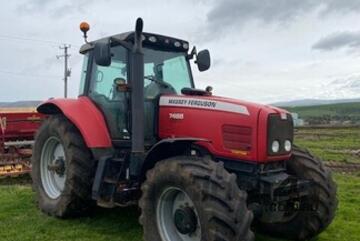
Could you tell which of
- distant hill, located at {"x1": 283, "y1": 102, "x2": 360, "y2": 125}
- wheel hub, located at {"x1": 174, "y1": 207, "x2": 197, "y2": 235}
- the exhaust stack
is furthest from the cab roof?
distant hill, located at {"x1": 283, "y1": 102, "x2": 360, "y2": 125}

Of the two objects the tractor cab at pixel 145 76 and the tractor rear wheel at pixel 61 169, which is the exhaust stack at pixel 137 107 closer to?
the tractor cab at pixel 145 76

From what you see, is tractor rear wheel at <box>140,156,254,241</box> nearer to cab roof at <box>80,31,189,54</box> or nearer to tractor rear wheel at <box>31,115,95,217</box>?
tractor rear wheel at <box>31,115,95,217</box>

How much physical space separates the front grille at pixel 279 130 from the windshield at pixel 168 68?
5.50 ft

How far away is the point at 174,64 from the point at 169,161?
1.97 meters

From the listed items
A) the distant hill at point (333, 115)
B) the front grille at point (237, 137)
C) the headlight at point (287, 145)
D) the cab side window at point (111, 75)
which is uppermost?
the cab side window at point (111, 75)

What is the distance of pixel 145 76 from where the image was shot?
6.57 m

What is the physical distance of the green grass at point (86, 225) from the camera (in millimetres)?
6457

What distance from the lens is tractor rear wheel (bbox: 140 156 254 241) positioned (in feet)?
15.6

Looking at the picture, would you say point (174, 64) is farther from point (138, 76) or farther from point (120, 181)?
point (120, 181)

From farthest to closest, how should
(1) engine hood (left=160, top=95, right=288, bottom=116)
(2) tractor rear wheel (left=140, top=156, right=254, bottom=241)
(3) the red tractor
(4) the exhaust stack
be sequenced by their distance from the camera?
(4) the exhaust stack → (1) engine hood (left=160, top=95, right=288, bottom=116) → (3) the red tractor → (2) tractor rear wheel (left=140, top=156, right=254, bottom=241)

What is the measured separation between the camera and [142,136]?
6.22 metres

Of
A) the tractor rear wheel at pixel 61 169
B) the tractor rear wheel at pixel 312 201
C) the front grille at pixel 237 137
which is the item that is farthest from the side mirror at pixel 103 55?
the tractor rear wheel at pixel 312 201

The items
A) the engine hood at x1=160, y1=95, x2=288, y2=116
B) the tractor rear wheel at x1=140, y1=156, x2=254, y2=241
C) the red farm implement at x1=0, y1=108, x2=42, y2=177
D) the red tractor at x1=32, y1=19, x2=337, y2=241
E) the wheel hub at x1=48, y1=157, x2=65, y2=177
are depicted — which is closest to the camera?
the tractor rear wheel at x1=140, y1=156, x2=254, y2=241

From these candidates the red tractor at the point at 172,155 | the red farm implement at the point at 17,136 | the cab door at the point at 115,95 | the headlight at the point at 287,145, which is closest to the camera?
the red tractor at the point at 172,155
